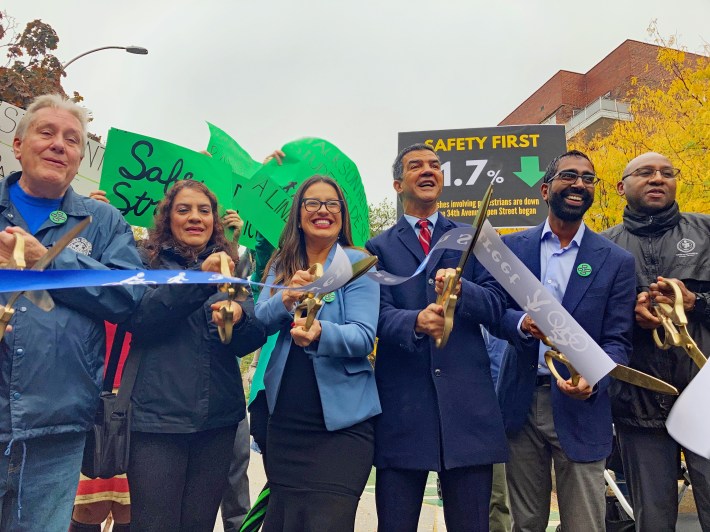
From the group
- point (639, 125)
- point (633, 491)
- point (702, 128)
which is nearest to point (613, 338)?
point (633, 491)

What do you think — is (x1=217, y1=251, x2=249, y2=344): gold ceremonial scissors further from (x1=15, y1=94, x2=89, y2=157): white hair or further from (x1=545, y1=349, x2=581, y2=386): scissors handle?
(x1=545, y1=349, x2=581, y2=386): scissors handle

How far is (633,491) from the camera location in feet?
8.50

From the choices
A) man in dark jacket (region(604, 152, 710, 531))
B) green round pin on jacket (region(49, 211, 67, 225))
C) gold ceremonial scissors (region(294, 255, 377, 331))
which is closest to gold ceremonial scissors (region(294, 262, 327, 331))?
gold ceremonial scissors (region(294, 255, 377, 331))

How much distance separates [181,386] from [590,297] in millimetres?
1684

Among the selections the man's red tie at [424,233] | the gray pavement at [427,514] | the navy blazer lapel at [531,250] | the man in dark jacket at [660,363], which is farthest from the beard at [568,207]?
the gray pavement at [427,514]

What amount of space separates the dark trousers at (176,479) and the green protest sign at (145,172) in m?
1.38

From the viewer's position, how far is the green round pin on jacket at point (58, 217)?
7.28ft

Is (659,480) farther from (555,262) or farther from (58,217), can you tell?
(58,217)

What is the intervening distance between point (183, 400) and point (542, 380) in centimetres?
147

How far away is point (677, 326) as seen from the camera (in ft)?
7.34

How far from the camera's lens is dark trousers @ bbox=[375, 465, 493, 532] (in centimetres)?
218

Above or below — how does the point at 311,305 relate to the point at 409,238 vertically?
below

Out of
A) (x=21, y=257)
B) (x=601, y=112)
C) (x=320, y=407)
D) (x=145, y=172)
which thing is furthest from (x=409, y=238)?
(x=601, y=112)

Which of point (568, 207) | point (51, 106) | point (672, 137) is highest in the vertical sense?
point (672, 137)
